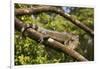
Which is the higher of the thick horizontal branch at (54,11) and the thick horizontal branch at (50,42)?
the thick horizontal branch at (54,11)

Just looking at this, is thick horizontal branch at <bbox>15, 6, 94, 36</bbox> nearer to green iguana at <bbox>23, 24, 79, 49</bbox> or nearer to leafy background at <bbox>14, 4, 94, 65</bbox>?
leafy background at <bbox>14, 4, 94, 65</bbox>

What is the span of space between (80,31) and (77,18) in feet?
0.47

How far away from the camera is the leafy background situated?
6.79 ft

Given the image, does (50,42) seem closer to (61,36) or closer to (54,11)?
(61,36)

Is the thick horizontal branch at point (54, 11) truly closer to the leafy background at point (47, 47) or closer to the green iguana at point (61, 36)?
the leafy background at point (47, 47)

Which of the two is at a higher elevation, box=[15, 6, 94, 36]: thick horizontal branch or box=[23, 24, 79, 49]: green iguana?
box=[15, 6, 94, 36]: thick horizontal branch

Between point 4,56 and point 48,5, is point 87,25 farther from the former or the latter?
point 4,56

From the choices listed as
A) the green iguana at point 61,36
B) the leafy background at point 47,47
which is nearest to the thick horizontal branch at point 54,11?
the leafy background at point 47,47

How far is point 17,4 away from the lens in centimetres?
205

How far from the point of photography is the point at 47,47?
7.05ft

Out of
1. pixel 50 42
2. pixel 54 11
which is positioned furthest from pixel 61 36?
pixel 54 11

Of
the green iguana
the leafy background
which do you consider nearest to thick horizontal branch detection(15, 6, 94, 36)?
the leafy background

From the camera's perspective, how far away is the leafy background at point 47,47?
6.79ft
